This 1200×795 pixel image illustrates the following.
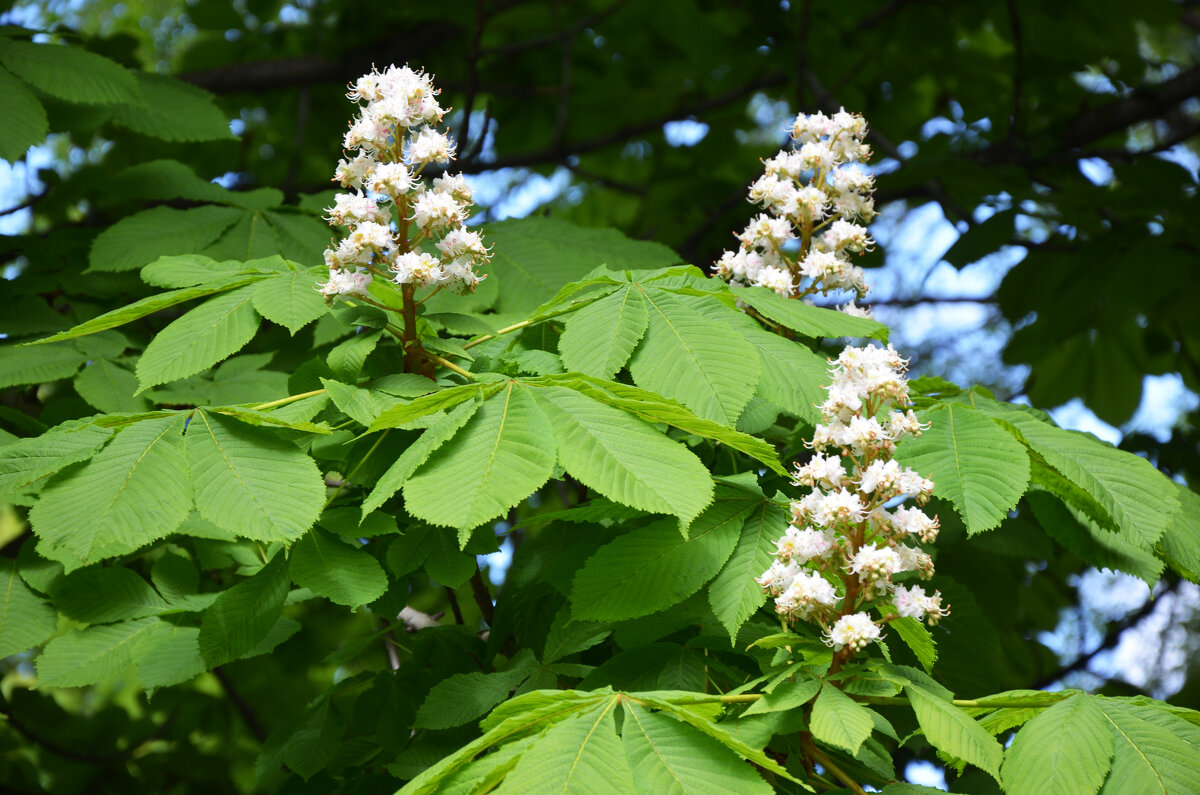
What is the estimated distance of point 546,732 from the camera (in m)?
1.41

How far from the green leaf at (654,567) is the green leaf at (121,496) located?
71cm

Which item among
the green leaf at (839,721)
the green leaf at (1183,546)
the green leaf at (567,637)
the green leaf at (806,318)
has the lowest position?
the green leaf at (567,637)

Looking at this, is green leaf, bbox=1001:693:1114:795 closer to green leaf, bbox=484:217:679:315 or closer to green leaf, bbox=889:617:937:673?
green leaf, bbox=889:617:937:673

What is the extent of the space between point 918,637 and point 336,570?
111 cm

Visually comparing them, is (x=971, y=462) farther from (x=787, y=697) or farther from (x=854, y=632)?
(x=787, y=697)

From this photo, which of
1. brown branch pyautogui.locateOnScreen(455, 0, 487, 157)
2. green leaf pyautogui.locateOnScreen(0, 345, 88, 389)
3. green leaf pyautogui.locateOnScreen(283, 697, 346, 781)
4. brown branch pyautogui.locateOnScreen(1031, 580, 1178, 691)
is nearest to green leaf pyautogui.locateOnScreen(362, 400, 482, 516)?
green leaf pyautogui.locateOnScreen(283, 697, 346, 781)

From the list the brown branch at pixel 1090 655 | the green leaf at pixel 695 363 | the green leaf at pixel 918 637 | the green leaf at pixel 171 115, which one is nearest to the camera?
the green leaf at pixel 918 637

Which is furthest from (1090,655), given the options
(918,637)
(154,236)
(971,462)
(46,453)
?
(46,453)

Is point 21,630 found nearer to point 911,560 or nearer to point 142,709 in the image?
point 911,560

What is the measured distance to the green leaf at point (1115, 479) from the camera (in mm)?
1854

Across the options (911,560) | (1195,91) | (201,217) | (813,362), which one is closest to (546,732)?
(911,560)

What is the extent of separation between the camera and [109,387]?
278cm

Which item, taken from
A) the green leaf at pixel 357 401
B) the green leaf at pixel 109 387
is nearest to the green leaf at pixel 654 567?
the green leaf at pixel 357 401

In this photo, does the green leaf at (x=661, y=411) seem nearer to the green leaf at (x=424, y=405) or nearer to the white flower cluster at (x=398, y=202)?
the green leaf at (x=424, y=405)
